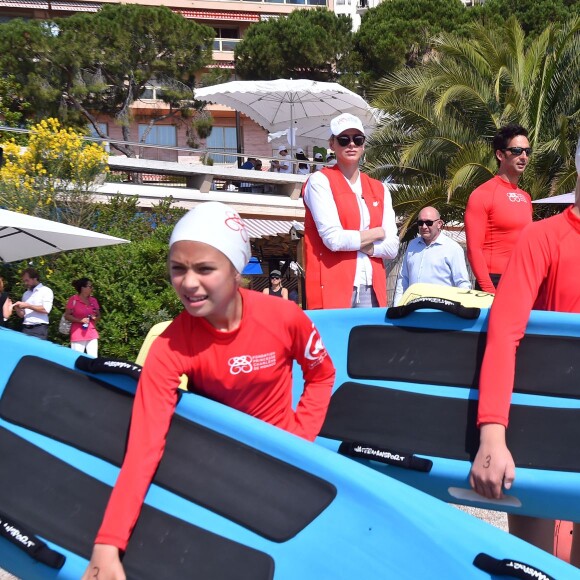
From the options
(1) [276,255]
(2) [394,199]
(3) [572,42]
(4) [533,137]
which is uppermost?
(3) [572,42]

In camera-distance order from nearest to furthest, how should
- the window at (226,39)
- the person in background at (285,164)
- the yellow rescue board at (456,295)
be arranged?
the yellow rescue board at (456,295), the person in background at (285,164), the window at (226,39)

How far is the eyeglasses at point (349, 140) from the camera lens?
501 cm

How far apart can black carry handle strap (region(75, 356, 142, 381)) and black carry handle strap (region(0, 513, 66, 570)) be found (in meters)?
0.61

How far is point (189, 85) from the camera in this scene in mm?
46656

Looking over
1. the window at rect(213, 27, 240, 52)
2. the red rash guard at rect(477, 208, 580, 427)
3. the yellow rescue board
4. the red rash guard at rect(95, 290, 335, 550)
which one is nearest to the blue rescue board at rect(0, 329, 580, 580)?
the red rash guard at rect(95, 290, 335, 550)

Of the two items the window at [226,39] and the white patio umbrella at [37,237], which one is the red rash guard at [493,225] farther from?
the window at [226,39]

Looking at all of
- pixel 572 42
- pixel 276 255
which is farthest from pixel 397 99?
pixel 276 255

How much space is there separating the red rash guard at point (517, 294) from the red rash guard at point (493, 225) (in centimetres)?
234

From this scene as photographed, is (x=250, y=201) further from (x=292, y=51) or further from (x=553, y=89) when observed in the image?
(x=292, y=51)

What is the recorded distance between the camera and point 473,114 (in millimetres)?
17250

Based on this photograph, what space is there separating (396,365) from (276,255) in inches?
980

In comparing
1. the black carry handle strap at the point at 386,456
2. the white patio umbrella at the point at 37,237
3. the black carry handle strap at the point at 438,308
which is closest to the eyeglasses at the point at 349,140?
the black carry handle strap at the point at 438,308

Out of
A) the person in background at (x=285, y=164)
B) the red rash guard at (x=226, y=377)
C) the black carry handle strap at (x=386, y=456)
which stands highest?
the person in background at (x=285, y=164)

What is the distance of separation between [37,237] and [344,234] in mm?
7775
